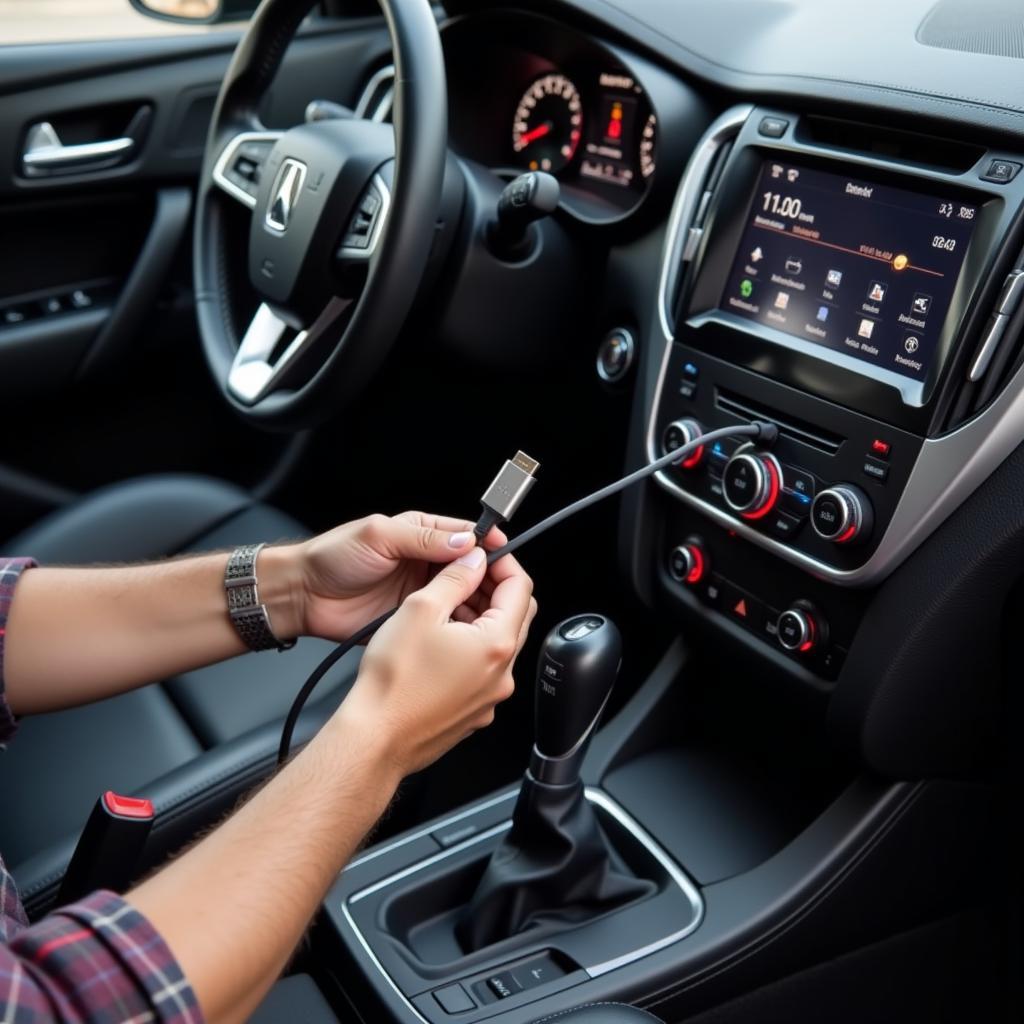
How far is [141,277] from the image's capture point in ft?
6.40

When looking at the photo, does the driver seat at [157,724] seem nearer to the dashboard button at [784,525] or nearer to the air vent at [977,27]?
the dashboard button at [784,525]

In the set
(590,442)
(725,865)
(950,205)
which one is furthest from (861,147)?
(725,865)

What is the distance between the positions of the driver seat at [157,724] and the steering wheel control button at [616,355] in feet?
1.40

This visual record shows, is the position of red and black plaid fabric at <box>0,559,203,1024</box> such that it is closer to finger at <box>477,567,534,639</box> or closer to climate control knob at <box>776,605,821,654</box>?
finger at <box>477,567,534,639</box>

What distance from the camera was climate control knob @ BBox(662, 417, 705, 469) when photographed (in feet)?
4.01

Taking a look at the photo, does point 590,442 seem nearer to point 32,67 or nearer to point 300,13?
point 300,13

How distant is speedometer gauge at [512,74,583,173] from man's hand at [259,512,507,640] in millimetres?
767

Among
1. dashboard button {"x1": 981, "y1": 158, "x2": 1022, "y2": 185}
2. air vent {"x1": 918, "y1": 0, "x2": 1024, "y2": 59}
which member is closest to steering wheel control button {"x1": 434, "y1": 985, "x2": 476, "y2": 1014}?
dashboard button {"x1": 981, "y1": 158, "x2": 1022, "y2": 185}

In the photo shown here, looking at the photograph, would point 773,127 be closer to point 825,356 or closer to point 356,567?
point 825,356

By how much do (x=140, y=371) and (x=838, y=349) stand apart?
4.28 ft

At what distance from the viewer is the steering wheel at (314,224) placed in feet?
3.99

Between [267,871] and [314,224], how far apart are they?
2.70ft

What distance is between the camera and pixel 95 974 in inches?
24.7

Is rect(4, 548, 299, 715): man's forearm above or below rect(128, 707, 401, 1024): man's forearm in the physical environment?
below
